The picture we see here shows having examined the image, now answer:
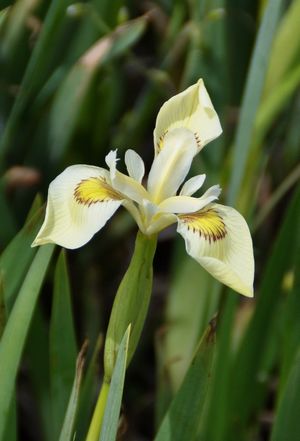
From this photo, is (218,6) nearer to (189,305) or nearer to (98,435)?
(189,305)

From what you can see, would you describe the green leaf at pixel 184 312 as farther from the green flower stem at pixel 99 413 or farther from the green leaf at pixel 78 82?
the green flower stem at pixel 99 413

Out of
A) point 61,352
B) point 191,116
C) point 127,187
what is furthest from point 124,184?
point 61,352

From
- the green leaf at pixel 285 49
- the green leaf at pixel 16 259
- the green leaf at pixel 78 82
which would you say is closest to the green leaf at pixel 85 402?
the green leaf at pixel 16 259

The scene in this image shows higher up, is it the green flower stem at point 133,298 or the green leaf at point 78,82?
the green leaf at point 78,82

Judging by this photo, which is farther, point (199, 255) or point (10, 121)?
point (10, 121)

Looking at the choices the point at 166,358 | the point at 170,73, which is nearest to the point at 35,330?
the point at 166,358

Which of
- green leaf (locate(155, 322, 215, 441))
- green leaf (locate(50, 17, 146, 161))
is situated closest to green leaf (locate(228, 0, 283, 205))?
green leaf (locate(50, 17, 146, 161))

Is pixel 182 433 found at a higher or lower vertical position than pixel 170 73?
lower

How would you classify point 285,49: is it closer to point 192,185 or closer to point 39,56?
point 39,56
